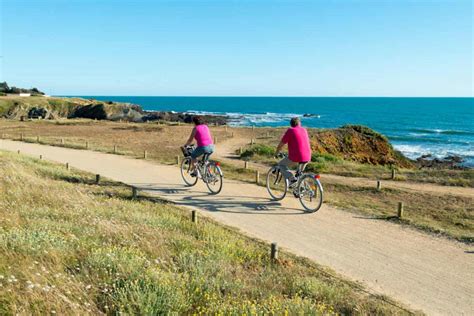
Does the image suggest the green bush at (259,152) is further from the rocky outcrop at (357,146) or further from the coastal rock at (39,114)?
the coastal rock at (39,114)

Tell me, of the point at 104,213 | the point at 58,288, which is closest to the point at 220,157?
the point at 104,213

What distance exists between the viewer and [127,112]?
71.6m

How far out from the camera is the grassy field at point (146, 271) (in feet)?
17.0

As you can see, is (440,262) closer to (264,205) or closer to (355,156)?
(264,205)

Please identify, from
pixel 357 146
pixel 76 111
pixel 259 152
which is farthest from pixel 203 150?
pixel 76 111

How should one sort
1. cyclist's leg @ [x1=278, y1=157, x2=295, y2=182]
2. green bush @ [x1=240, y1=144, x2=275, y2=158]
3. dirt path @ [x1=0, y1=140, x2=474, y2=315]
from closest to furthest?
1. dirt path @ [x1=0, y1=140, x2=474, y2=315]
2. cyclist's leg @ [x1=278, y1=157, x2=295, y2=182]
3. green bush @ [x1=240, y1=144, x2=275, y2=158]

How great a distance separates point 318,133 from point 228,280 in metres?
32.5

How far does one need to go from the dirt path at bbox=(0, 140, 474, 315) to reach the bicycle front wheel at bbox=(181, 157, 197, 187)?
0.34 meters

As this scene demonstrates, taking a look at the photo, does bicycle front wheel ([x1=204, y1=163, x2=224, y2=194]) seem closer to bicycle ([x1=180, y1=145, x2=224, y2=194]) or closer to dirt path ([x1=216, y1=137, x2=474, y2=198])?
bicycle ([x1=180, y1=145, x2=224, y2=194])

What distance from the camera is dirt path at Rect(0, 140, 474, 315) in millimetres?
6714

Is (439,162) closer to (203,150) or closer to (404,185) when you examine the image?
(404,185)

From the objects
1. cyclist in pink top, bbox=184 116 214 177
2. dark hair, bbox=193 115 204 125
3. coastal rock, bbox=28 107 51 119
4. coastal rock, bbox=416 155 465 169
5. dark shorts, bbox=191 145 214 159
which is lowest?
coastal rock, bbox=416 155 465 169

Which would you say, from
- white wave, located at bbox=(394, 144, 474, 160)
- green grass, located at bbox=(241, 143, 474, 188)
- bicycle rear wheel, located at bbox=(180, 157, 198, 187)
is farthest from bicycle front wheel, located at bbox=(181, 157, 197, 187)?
white wave, located at bbox=(394, 144, 474, 160)

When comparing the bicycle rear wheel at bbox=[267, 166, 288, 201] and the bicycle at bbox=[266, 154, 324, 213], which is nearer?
the bicycle at bbox=[266, 154, 324, 213]
